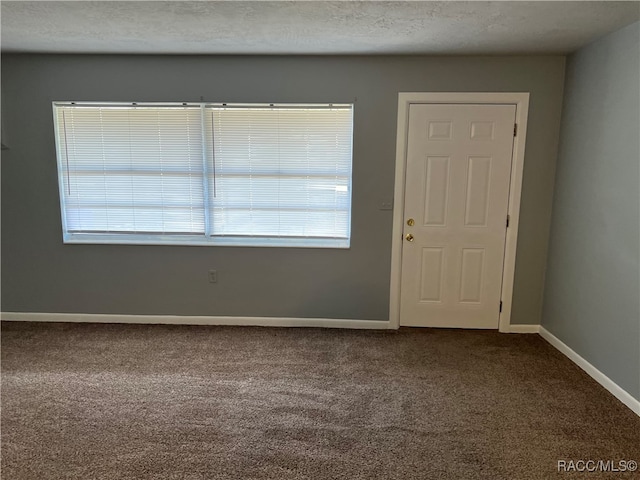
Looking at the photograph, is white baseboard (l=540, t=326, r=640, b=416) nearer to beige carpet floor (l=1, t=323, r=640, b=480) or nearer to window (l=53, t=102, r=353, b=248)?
beige carpet floor (l=1, t=323, r=640, b=480)

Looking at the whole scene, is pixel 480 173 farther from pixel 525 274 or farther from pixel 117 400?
pixel 117 400

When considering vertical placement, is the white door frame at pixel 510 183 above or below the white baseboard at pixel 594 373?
above

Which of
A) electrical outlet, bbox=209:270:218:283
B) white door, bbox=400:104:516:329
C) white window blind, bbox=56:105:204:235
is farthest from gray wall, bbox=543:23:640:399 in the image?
white window blind, bbox=56:105:204:235

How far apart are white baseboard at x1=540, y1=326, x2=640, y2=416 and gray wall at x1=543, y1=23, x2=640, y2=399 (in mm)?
34

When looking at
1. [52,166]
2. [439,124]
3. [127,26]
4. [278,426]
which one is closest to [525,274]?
[439,124]

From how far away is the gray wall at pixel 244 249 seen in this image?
3244 millimetres

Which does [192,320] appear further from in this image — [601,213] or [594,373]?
[601,213]

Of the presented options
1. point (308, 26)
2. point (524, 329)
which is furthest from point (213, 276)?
point (524, 329)

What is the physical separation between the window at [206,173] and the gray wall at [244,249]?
0.35 ft

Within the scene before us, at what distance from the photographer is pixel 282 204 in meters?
3.49

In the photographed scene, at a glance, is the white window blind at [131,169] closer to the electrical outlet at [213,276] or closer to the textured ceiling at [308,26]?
the electrical outlet at [213,276]

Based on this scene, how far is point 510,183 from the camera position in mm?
3324

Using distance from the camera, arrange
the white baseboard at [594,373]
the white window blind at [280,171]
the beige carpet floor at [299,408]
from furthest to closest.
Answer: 1. the white window blind at [280,171]
2. the white baseboard at [594,373]
3. the beige carpet floor at [299,408]

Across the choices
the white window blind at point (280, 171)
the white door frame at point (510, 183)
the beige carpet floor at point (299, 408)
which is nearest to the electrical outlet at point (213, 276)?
the white window blind at point (280, 171)
